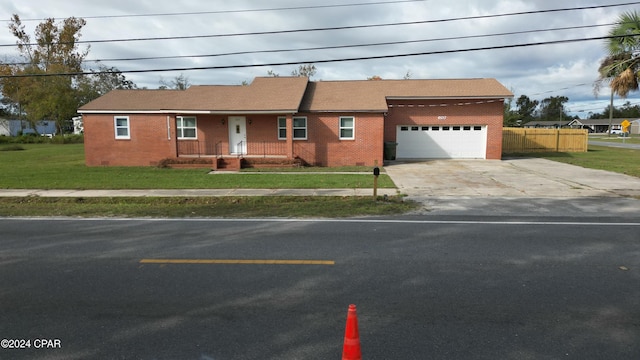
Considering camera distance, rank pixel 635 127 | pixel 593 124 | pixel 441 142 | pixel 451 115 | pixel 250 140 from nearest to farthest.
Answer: pixel 250 140 < pixel 451 115 < pixel 441 142 < pixel 635 127 < pixel 593 124

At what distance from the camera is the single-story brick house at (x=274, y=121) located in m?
21.4

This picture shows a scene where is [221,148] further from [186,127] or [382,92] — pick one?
[382,92]

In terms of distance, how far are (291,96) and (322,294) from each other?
61.3 ft

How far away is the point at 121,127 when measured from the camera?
72.4 ft

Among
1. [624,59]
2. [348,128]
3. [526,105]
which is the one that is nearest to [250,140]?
[348,128]

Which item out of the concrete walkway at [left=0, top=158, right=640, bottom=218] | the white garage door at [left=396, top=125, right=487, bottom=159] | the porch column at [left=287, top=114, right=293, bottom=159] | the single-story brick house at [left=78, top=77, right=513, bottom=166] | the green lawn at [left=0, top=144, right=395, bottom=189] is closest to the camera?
the concrete walkway at [left=0, top=158, right=640, bottom=218]

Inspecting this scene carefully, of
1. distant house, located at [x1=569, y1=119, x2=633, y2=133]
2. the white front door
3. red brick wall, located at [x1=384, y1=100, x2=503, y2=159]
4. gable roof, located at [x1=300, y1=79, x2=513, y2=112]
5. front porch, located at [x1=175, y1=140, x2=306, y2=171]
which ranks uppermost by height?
distant house, located at [x1=569, y1=119, x2=633, y2=133]

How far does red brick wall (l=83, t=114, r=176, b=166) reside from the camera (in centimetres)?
2192

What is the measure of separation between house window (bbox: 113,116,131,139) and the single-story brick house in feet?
0.18

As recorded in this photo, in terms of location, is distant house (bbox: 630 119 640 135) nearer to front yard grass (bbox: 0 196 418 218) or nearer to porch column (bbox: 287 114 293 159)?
porch column (bbox: 287 114 293 159)

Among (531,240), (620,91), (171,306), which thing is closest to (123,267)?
(171,306)

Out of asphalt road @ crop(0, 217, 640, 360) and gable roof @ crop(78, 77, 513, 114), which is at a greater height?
gable roof @ crop(78, 77, 513, 114)

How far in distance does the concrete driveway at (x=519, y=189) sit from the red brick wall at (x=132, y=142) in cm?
1233

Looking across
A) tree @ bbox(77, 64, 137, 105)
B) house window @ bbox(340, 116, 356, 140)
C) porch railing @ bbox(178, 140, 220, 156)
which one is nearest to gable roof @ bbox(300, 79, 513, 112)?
house window @ bbox(340, 116, 356, 140)
